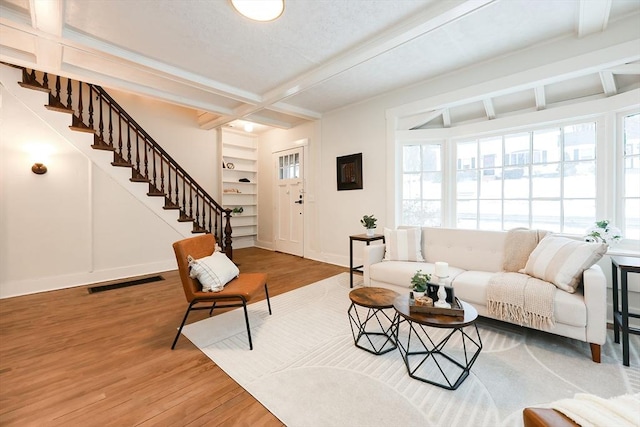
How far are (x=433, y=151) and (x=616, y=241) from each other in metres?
2.17

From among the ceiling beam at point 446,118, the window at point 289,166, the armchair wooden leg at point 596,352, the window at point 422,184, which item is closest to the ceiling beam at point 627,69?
the ceiling beam at point 446,118

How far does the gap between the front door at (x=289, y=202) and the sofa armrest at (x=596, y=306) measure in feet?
14.4

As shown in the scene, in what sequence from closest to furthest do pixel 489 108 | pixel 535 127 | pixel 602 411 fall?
pixel 602 411, pixel 535 127, pixel 489 108

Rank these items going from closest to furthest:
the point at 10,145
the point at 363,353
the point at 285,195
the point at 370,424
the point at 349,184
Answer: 1. the point at 370,424
2. the point at 363,353
3. the point at 10,145
4. the point at 349,184
5. the point at 285,195

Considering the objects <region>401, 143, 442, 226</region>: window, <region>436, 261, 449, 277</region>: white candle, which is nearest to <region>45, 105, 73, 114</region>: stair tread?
<region>401, 143, 442, 226</region>: window

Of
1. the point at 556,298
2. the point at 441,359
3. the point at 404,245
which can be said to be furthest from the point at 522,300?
the point at 404,245

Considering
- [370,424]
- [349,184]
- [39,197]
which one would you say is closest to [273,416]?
[370,424]

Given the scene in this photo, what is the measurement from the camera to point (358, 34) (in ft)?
8.83

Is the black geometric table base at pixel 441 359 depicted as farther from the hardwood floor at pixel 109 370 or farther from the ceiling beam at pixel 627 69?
the ceiling beam at pixel 627 69

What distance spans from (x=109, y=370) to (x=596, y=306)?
348cm

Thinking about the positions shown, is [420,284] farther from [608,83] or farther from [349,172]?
[349,172]

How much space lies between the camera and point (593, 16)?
7.77 ft

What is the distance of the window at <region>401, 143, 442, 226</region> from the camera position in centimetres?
396

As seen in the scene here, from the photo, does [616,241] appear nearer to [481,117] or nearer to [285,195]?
[481,117]
